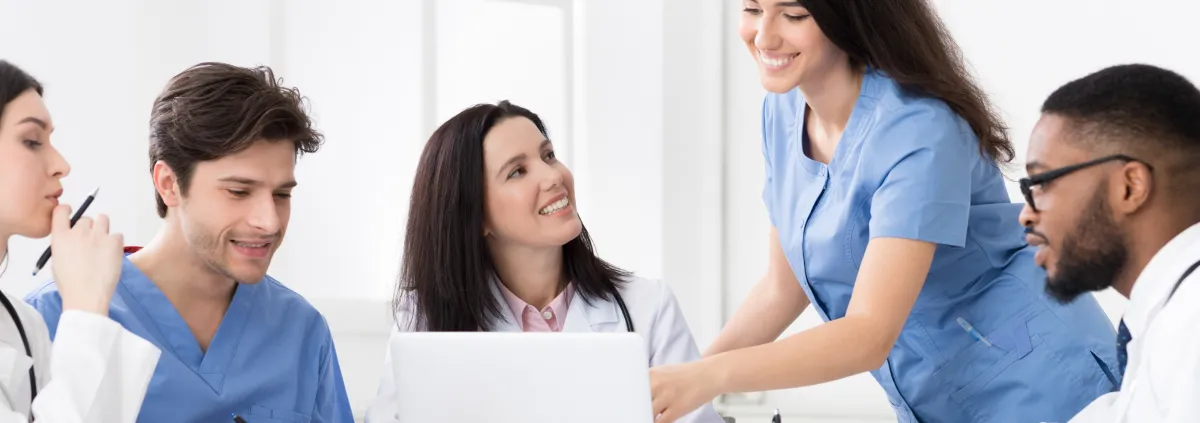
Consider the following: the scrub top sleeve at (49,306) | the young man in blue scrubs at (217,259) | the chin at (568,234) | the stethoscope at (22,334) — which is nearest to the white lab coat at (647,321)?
the chin at (568,234)

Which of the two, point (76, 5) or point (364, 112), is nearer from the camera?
point (76, 5)

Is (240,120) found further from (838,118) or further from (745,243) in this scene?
(745,243)

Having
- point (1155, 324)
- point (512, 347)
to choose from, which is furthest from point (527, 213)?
point (1155, 324)

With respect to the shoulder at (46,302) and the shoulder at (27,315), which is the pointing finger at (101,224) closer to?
the shoulder at (27,315)

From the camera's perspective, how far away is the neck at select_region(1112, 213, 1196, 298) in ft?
4.56

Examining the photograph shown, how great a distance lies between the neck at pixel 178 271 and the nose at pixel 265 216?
125mm

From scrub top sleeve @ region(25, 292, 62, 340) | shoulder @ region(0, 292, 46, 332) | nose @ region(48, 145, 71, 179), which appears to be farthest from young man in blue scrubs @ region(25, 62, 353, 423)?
nose @ region(48, 145, 71, 179)

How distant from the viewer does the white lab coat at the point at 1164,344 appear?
3.92 ft

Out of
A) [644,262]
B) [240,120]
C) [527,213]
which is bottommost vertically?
[644,262]

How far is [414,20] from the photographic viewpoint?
3445 mm

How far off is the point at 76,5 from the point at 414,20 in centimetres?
96

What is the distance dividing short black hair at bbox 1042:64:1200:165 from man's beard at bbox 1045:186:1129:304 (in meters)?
0.07

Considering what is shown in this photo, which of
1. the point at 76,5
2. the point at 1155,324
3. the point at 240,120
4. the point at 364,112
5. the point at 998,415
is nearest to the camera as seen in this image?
the point at 1155,324

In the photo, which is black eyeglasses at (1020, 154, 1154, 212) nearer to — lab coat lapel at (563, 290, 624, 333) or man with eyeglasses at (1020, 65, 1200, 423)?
man with eyeglasses at (1020, 65, 1200, 423)
